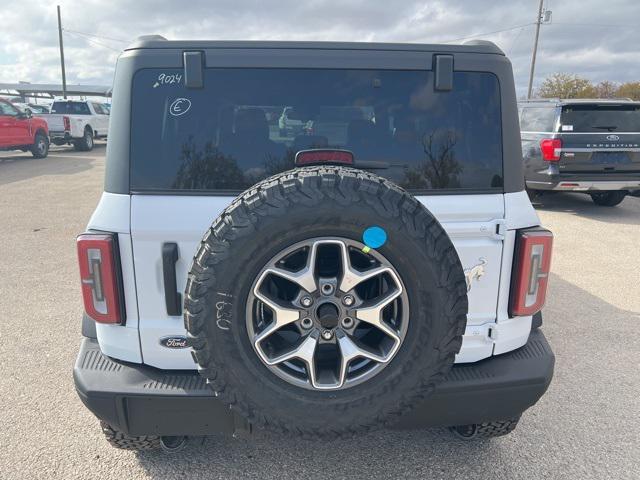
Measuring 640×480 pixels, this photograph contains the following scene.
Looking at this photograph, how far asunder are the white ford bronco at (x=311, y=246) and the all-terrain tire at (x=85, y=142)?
65.9 ft

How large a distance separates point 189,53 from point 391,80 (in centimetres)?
87

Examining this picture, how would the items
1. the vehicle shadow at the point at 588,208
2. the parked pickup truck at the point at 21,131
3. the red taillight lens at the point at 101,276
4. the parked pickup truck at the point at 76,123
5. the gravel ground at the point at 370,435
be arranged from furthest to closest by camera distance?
the parked pickup truck at the point at 76,123 → the parked pickup truck at the point at 21,131 → the vehicle shadow at the point at 588,208 → the gravel ground at the point at 370,435 → the red taillight lens at the point at 101,276

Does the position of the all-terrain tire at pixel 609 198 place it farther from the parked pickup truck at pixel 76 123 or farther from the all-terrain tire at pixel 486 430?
the parked pickup truck at pixel 76 123

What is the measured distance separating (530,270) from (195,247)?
4.84 ft

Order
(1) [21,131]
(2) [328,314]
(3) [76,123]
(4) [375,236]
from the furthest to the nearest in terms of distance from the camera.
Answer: (3) [76,123] → (1) [21,131] → (2) [328,314] → (4) [375,236]

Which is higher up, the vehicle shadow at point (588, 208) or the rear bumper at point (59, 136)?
the rear bumper at point (59, 136)

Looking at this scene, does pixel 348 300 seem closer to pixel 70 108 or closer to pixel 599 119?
pixel 599 119

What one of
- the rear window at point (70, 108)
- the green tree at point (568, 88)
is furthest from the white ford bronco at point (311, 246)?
the green tree at point (568, 88)

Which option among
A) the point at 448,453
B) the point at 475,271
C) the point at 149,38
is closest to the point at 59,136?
the point at 149,38

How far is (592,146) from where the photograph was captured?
780cm

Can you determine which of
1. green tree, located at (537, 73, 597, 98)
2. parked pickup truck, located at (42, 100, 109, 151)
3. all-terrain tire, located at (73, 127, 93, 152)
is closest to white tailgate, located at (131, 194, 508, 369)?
parked pickup truck, located at (42, 100, 109, 151)

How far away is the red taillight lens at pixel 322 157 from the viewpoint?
2053 millimetres

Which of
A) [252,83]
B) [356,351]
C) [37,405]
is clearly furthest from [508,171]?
[37,405]

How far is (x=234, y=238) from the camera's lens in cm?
166
